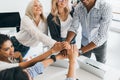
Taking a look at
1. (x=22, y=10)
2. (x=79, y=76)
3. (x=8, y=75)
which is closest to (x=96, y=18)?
(x=79, y=76)

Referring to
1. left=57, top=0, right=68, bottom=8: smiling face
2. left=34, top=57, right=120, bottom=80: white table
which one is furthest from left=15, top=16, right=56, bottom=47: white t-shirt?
left=34, top=57, right=120, bottom=80: white table

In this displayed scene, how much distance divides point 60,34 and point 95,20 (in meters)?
0.52

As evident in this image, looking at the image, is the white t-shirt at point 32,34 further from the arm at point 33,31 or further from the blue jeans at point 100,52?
the blue jeans at point 100,52

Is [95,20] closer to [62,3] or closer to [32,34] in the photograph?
[62,3]

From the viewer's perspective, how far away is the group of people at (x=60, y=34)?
5.46 feet

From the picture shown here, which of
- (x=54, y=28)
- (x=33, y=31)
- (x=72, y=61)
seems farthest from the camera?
(x=54, y=28)

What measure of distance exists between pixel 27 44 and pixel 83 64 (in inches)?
32.4

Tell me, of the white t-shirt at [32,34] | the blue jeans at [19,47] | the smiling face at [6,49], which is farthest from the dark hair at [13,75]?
the blue jeans at [19,47]

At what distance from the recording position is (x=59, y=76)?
5.19ft

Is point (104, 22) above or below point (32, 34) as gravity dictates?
above

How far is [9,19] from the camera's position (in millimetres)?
2852

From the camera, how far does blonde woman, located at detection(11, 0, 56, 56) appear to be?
214 cm

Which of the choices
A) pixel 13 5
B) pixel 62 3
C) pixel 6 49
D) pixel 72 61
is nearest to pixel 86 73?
pixel 72 61

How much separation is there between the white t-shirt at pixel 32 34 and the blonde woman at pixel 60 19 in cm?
9
